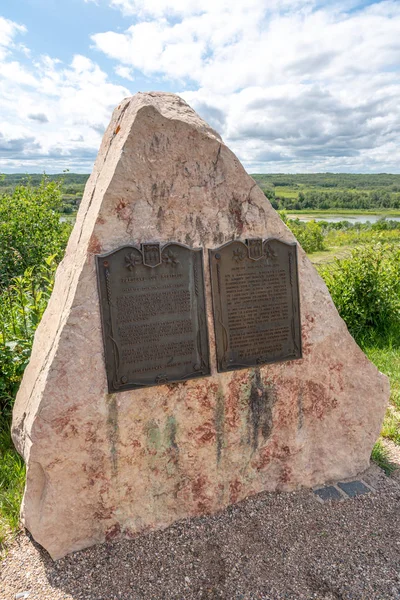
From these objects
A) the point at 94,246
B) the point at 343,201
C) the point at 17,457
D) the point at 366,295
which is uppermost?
the point at 343,201

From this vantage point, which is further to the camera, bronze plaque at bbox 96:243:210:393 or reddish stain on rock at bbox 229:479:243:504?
reddish stain on rock at bbox 229:479:243:504

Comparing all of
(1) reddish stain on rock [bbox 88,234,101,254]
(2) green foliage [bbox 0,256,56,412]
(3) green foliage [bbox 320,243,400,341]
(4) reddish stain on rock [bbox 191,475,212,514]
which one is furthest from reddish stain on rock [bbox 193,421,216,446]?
(3) green foliage [bbox 320,243,400,341]

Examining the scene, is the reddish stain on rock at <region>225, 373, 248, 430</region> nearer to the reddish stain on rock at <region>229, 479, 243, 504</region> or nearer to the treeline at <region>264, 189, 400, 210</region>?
the reddish stain on rock at <region>229, 479, 243, 504</region>

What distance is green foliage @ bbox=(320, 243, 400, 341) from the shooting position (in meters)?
6.46

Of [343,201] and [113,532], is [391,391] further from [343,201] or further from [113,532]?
[343,201]

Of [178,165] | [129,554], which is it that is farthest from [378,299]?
[129,554]

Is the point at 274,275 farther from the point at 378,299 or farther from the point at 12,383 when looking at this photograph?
the point at 378,299

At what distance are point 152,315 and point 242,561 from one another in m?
1.69

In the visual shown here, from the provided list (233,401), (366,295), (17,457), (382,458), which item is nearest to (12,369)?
(17,457)

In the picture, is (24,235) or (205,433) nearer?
(205,433)

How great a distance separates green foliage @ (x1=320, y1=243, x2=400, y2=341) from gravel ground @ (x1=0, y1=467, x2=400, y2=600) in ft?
11.6

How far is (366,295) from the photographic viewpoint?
651 centimetres

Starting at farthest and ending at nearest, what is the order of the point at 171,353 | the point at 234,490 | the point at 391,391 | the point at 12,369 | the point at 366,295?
the point at 366,295
the point at 391,391
the point at 12,369
the point at 234,490
the point at 171,353

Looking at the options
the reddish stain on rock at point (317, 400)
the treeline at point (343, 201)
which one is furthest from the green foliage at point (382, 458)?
the treeline at point (343, 201)
